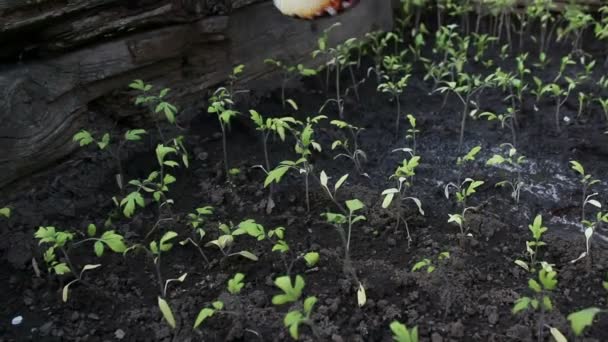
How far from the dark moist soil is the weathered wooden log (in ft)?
0.57

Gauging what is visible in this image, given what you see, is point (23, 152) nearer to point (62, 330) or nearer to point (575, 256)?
point (62, 330)

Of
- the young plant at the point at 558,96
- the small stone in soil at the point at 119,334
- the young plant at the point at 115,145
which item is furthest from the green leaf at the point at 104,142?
the young plant at the point at 558,96

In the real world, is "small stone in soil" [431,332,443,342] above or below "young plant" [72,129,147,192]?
below

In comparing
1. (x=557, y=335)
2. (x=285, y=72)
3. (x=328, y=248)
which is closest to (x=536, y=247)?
(x=557, y=335)

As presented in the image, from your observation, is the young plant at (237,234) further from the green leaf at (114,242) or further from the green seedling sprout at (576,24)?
the green seedling sprout at (576,24)

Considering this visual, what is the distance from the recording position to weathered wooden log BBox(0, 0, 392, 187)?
105 inches

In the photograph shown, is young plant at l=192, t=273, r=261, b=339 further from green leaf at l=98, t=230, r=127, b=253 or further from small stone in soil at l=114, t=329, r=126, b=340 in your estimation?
green leaf at l=98, t=230, r=127, b=253

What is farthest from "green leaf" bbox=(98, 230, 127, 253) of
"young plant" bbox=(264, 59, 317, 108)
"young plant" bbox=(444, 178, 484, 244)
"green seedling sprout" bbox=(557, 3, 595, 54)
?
"green seedling sprout" bbox=(557, 3, 595, 54)

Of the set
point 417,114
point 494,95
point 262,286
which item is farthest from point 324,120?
point 262,286

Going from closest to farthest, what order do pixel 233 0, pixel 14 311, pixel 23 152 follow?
pixel 14 311 → pixel 23 152 → pixel 233 0

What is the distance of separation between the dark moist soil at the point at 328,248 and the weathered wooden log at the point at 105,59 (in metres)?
0.17

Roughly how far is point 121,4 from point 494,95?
2379 millimetres

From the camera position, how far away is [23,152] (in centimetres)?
269


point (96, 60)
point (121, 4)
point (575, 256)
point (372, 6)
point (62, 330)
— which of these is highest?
point (121, 4)
